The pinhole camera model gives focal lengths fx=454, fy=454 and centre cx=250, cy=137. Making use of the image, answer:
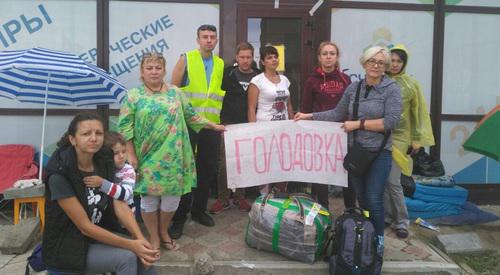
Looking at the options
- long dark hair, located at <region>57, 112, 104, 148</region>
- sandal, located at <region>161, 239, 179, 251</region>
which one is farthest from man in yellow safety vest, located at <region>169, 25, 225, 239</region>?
long dark hair, located at <region>57, 112, 104, 148</region>

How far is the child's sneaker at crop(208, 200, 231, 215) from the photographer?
15.9ft

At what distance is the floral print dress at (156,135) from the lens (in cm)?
356

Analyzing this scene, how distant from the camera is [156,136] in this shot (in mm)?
3600

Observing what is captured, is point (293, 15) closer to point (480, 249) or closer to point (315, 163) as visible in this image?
point (315, 163)

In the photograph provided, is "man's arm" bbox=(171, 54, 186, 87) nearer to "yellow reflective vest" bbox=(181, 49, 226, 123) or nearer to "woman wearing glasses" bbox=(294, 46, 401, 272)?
"yellow reflective vest" bbox=(181, 49, 226, 123)

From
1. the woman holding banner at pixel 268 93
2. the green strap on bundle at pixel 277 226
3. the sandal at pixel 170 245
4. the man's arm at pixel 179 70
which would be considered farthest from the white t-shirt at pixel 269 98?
the sandal at pixel 170 245

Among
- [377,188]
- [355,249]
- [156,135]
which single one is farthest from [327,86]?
[156,135]

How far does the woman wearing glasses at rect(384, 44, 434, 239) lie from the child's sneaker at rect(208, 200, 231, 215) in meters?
1.71

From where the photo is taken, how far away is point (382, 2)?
18.8 feet

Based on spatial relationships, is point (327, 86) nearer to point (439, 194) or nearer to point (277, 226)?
point (277, 226)

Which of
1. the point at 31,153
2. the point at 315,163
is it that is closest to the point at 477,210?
the point at 315,163

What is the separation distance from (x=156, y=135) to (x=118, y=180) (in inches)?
30.1

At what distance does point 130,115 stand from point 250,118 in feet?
4.10

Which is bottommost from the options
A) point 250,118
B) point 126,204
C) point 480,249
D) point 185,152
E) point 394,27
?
point 480,249
